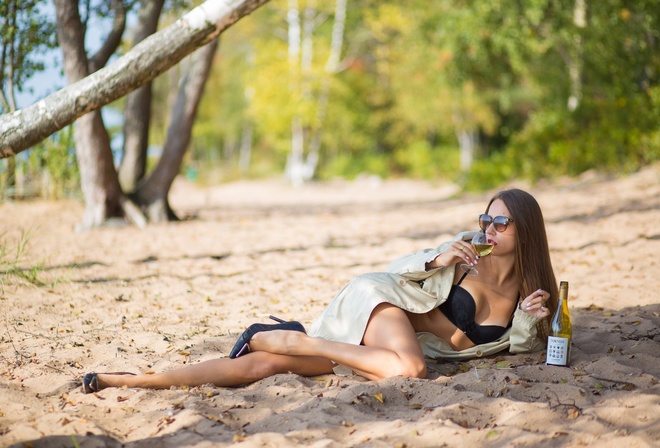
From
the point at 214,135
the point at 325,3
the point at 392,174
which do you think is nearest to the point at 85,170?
the point at 325,3

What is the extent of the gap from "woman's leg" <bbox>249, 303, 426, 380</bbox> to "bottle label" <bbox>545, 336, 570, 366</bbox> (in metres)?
0.79

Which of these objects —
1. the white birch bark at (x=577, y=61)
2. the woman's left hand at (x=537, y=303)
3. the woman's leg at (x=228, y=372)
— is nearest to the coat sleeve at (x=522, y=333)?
the woman's left hand at (x=537, y=303)

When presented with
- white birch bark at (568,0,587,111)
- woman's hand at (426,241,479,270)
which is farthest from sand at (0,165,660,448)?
white birch bark at (568,0,587,111)

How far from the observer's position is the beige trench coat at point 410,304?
3789mm

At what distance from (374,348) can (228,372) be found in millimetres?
787

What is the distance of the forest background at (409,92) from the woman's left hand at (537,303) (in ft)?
21.7

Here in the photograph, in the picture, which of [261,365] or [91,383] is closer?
[91,383]

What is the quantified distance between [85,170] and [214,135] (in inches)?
1313

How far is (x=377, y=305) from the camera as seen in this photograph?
12.4 ft

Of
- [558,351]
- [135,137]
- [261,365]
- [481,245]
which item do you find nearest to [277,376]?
[261,365]

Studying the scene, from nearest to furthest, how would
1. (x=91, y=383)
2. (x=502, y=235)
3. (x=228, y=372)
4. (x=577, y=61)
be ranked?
1. (x=91, y=383)
2. (x=228, y=372)
3. (x=502, y=235)
4. (x=577, y=61)

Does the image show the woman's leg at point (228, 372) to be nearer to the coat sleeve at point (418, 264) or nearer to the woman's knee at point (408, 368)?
the woman's knee at point (408, 368)

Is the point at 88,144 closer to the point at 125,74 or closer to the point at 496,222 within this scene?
the point at 125,74

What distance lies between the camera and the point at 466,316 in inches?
157
